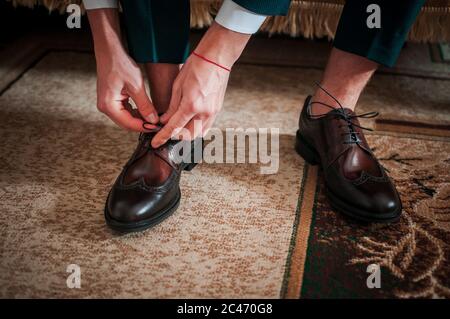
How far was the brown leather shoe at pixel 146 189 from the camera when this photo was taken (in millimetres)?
552

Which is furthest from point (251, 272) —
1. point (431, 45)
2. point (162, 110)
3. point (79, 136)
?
point (431, 45)

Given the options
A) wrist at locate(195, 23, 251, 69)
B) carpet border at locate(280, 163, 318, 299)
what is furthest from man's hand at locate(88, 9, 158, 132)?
carpet border at locate(280, 163, 318, 299)

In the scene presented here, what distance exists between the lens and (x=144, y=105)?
1.91 feet

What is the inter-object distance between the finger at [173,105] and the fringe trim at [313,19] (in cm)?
34

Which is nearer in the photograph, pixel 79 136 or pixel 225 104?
pixel 79 136

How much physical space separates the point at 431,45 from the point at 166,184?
910 millimetres

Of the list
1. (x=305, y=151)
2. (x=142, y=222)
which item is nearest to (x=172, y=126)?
(x=142, y=222)

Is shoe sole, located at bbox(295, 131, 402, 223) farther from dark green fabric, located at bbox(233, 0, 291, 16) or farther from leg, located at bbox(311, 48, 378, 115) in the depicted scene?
dark green fabric, located at bbox(233, 0, 291, 16)

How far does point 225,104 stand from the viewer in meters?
0.88

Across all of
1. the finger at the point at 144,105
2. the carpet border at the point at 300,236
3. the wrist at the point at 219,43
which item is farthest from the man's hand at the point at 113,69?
the carpet border at the point at 300,236

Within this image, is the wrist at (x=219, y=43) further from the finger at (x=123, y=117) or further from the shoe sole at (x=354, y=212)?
the shoe sole at (x=354, y=212)

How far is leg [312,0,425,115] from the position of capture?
61cm

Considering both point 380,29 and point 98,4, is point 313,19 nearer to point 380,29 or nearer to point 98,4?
point 380,29
